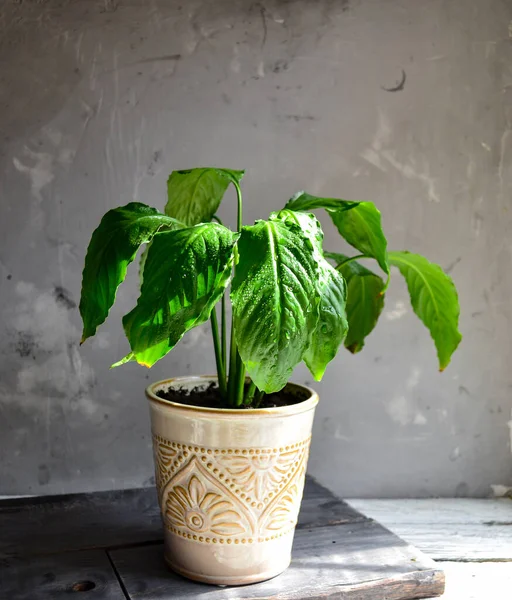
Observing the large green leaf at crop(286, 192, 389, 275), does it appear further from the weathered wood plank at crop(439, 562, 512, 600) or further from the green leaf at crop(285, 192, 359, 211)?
the weathered wood plank at crop(439, 562, 512, 600)

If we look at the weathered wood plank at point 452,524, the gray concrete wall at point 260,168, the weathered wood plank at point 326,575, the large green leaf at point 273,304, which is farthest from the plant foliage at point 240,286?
the weathered wood plank at point 452,524

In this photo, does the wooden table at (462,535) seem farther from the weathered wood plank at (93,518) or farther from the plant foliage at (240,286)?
the plant foliage at (240,286)

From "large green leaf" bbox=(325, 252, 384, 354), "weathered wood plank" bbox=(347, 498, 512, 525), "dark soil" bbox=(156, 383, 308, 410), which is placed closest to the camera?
"dark soil" bbox=(156, 383, 308, 410)

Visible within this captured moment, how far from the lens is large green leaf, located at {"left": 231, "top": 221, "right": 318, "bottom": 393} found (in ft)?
2.81

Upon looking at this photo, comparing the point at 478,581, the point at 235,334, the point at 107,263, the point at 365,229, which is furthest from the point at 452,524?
the point at 107,263

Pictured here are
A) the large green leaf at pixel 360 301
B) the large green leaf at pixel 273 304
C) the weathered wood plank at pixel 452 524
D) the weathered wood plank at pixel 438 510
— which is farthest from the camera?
the weathered wood plank at pixel 438 510

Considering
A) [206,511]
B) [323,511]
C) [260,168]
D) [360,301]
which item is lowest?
[323,511]

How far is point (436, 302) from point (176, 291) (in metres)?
0.51

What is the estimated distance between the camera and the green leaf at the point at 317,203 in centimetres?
103

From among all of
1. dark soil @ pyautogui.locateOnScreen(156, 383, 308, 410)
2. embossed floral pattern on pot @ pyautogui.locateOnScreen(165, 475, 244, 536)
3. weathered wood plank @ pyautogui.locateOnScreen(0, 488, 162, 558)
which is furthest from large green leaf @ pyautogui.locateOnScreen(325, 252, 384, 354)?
weathered wood plank @ pyautogui.locateOnScreen(0, 488, 162, 558)

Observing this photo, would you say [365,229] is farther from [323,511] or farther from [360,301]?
[323,511]

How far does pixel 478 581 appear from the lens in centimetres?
121

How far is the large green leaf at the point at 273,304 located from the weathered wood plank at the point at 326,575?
1.11 ft

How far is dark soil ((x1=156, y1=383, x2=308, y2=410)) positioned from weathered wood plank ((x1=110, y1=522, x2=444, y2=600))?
245 mm
